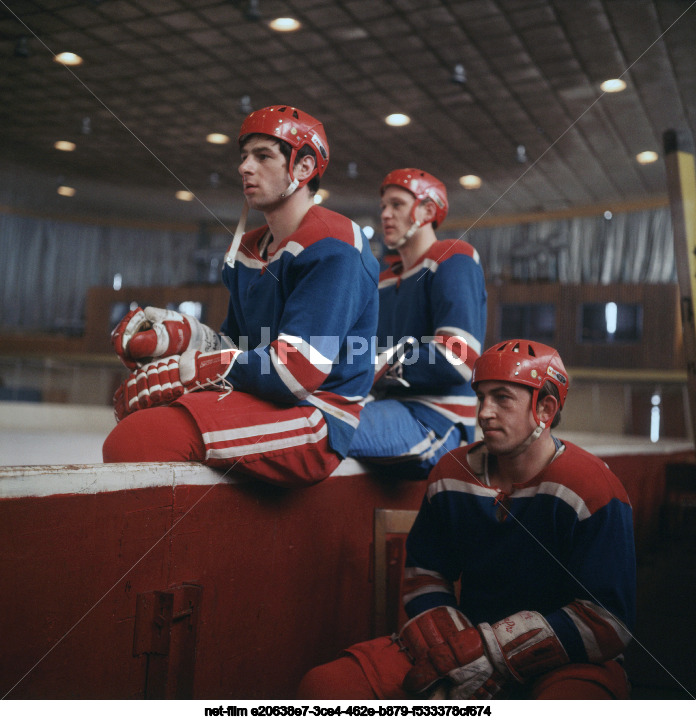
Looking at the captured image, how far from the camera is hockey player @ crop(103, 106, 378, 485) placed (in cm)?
164

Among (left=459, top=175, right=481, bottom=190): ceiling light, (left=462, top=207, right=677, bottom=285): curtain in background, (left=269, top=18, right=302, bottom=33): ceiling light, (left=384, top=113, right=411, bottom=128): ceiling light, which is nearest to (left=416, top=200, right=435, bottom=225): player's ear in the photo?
(left=269, top=18, right=302, bottom=33): ceiling light

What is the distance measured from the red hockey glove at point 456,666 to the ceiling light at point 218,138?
7578mm

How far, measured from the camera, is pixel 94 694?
52.3 inches

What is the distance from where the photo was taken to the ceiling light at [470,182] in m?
9.30

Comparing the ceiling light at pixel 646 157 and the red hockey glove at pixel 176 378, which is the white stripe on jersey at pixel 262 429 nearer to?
the red hockey glove at pixel 176 378

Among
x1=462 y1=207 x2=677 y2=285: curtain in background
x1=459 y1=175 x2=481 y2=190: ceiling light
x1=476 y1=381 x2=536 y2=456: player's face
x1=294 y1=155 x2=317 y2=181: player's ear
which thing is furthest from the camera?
x1=462 y1=207 x2=677 y2=285: curtain in background

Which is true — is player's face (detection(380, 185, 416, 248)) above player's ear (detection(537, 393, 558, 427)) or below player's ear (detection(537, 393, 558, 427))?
above

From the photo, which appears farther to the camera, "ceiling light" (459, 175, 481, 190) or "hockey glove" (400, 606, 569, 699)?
"ceiling light" (459, 175, 481, 190)

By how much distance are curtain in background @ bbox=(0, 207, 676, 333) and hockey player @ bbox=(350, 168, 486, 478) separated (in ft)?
27.0

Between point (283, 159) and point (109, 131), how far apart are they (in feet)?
23.8

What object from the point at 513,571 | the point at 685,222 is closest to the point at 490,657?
the point at 513,571

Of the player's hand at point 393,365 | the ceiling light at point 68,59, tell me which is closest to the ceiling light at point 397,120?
the ceiling light at point 68,59

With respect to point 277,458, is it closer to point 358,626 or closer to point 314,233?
point 314,233

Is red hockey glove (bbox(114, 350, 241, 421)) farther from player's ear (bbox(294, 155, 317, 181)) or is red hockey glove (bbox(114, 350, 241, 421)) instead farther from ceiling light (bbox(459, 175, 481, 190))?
ceiling light (bbox(459, 175, 481, 190))
